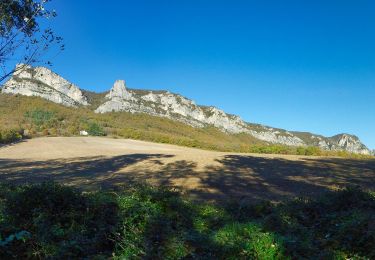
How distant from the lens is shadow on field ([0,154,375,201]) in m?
11.0

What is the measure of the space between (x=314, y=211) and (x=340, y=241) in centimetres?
209

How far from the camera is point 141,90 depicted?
601 feet

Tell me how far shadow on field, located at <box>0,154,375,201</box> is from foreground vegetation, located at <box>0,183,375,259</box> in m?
2.00

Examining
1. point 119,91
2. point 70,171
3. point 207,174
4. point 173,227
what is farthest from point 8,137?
point 119,91

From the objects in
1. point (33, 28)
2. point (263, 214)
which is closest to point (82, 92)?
point (33, 28)

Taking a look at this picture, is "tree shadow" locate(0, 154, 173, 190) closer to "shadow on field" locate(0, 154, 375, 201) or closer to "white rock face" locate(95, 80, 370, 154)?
A: "shadow on field" locate(0, 154, 375, 201)

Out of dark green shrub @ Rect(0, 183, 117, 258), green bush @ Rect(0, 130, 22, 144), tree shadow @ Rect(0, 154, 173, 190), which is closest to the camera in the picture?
dark green shrub @ Rect(0, 183, 117, 258)

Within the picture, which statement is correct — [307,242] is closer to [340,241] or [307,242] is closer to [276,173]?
[340,241]

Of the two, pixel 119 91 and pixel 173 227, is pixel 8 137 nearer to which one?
pixel 173 227

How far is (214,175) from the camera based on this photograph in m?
13.3

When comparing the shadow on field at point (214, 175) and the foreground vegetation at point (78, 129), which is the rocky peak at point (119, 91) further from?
the shadow on field at point (214, 175)

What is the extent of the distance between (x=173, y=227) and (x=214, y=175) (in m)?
6.46

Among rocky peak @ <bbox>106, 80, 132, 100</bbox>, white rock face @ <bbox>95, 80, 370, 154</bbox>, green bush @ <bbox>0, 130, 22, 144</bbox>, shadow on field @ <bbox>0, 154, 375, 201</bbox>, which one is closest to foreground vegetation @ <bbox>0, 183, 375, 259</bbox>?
shadow on field @ <bbox>0, 154, 375, 201</bbox>

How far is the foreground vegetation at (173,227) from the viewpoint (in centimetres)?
557
